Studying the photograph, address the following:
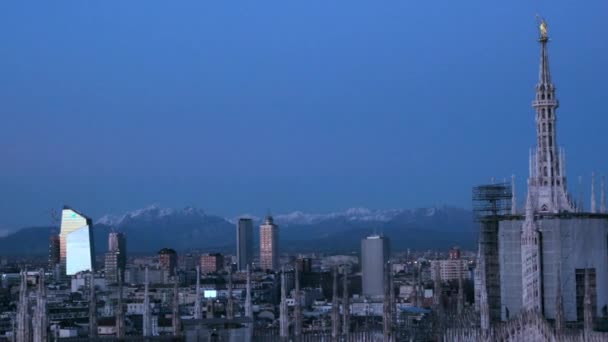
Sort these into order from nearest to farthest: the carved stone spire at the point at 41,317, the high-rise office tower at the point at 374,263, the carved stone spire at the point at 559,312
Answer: the carved stone spire at the point at 41,317
the carved stone spire at the point at 559,312
the high-rise office tower at the point at 374,263

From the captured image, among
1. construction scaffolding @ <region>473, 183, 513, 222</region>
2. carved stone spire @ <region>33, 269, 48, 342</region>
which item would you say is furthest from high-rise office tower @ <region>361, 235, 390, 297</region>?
carved stone spire @ <region>33, 269, 48, 342</region>

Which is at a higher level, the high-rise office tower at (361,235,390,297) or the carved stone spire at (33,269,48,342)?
the high-rise office tower at (361,235,390,297)

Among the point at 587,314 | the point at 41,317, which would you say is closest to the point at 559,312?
the point at 587,314

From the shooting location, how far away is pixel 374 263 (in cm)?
17500

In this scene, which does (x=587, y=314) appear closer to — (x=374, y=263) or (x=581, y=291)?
(x=581, y=291)

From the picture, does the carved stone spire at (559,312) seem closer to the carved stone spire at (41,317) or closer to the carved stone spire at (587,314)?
the carved stone spire at (587,314)

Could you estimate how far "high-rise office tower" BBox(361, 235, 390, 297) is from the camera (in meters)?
164

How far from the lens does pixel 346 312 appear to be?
71.1 metres

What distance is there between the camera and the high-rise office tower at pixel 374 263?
536 feet

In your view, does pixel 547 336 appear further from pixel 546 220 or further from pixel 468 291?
pixel 468 291

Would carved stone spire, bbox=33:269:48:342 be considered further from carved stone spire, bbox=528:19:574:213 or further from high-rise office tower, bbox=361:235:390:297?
high-rise office tower, bbox=361:235:390:297

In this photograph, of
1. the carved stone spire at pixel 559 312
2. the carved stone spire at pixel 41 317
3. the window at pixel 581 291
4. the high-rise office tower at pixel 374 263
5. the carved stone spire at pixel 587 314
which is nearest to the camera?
the carved stone spire at pixel 41 317

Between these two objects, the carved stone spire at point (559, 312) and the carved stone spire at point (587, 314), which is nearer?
the carved stone spire at point (587, 314)

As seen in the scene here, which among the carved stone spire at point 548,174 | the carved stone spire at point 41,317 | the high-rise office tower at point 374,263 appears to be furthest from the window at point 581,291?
the high-rise office tower at point 374,263
